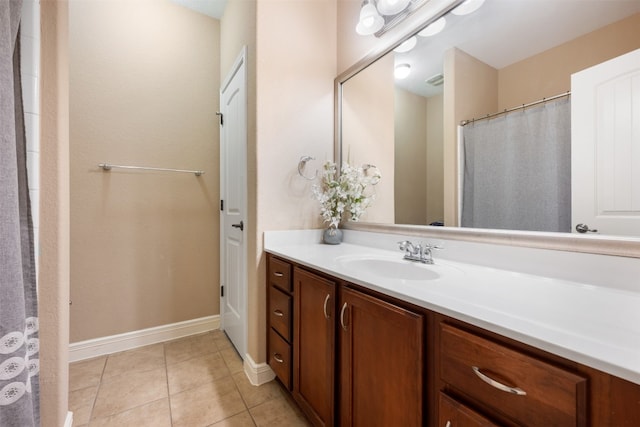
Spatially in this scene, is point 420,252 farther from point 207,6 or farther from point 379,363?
point 207,6

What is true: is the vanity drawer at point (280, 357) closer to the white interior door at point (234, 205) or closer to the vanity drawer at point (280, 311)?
the vanity drawer at point (280, 311)

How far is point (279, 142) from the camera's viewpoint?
167 centimetres

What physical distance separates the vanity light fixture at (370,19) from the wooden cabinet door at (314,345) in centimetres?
144

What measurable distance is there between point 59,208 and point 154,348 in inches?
56.9

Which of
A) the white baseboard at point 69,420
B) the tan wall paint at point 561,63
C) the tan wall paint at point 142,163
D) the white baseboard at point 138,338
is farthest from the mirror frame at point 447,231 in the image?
the white baseboard at point 69,420

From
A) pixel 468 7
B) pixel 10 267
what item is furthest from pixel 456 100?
pixel 10 267

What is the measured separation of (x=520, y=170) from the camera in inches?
39.4

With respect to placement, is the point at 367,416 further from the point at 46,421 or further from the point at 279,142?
the point at 279,142

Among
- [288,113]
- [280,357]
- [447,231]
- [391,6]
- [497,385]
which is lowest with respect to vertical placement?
[280,357]

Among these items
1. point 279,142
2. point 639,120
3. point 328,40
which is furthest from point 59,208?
point 639,120

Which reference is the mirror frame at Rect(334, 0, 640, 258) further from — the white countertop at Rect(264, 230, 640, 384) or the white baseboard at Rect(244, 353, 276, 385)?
the white baseboard at Rect(244, 353, 276, 385)

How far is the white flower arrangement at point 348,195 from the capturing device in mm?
1688

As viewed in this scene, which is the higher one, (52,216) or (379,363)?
(52,216)

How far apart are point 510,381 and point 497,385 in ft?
0.09
